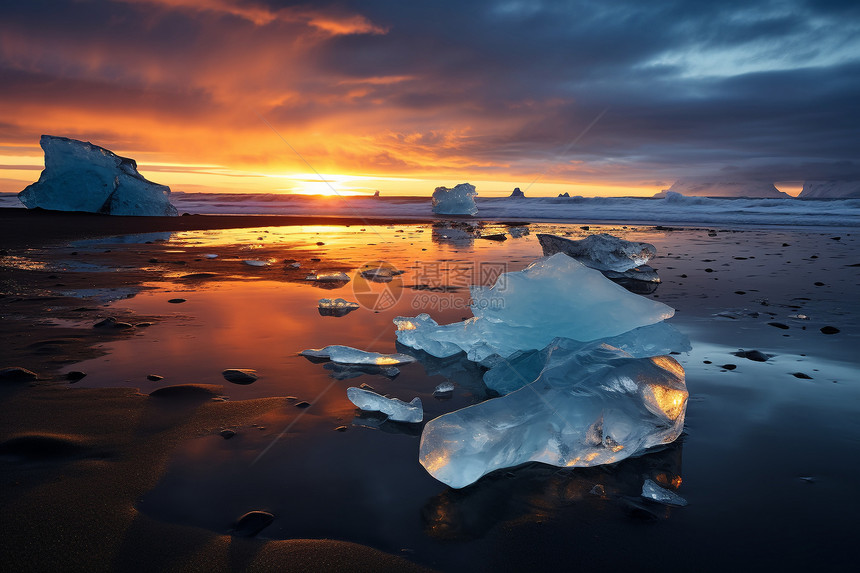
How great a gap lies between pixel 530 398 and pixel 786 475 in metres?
0.84

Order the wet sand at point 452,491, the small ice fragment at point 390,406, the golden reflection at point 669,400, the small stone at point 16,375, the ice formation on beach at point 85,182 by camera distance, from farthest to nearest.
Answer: the ice formation on beach at point 85,182
the small stone at point 16,375
the small ice fragment at point 390,406
the golden reflection at point 669,400
the wet sand at point 452,491

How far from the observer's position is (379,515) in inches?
51.0

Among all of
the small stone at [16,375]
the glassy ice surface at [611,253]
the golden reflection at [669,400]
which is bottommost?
the small stone at [16,375]

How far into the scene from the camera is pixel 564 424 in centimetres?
162

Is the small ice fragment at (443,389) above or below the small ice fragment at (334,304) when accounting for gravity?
below

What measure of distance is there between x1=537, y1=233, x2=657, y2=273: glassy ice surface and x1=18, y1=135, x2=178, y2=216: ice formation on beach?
51.8ft

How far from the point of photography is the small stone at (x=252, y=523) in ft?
3.94

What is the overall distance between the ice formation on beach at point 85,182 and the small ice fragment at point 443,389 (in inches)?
674

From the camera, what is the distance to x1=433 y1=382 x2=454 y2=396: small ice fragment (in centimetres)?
220

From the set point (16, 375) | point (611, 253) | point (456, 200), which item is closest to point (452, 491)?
point (16, 375)

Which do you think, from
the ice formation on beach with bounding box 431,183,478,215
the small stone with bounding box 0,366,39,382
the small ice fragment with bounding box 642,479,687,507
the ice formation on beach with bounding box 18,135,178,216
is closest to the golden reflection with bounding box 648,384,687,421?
the small ice fragment with bounding box 642,479,687,507

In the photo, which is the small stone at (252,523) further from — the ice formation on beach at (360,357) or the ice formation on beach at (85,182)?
the ice formation on beach at (85,182)

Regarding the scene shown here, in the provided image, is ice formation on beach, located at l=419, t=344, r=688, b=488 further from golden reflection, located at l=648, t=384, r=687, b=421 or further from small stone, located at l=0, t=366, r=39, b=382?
small stone, located at l=0, t=366, r=39, b=382

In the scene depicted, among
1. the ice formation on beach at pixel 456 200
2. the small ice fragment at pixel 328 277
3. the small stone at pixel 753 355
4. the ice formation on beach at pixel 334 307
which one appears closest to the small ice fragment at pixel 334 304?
the ice formation on beach at pixel 334 307
